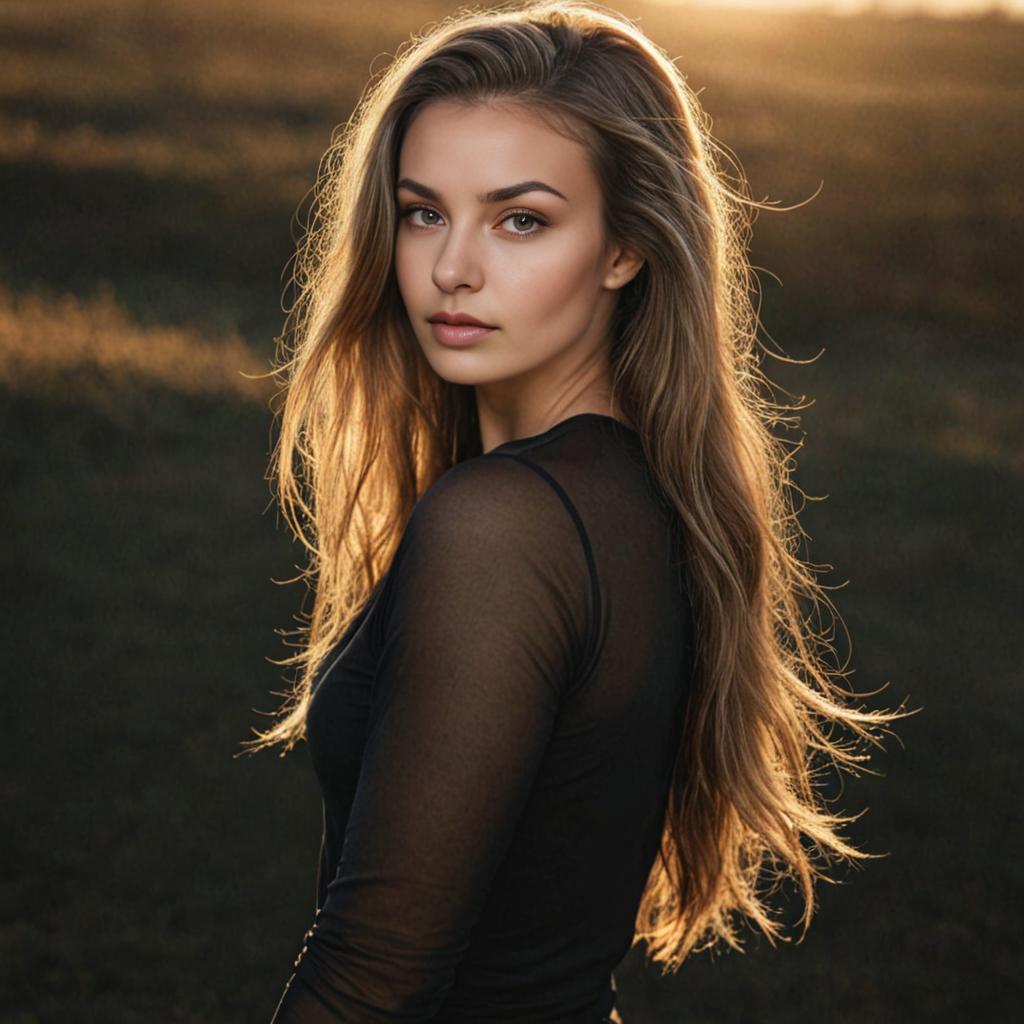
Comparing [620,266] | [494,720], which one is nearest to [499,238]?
[620,266]

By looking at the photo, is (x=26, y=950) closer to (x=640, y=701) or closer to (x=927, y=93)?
(x=640, y=701)

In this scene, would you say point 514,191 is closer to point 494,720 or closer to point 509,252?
point 509,252

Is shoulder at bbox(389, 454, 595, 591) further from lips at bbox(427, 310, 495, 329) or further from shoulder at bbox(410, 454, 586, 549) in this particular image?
lips at bbox(427, 310, 495, 329)

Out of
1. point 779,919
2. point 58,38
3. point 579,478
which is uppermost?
point 579,478

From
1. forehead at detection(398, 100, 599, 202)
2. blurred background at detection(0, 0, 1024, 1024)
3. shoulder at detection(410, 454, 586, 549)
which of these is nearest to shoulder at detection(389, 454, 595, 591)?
shoulder at detection(410, 454, 586, 549)

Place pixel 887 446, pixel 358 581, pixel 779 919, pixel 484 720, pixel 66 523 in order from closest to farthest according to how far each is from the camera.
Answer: pixel 484 720 → pixel 358 581 → pixel 779 919 → pixel 66 523 → pixel 887 446

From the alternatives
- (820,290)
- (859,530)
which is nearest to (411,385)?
(859,530)

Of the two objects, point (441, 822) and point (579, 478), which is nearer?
point (441, 822)

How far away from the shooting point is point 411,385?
96.0 inches

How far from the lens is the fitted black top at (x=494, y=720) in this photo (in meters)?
1.46

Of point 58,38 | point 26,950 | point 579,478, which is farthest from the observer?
point 58,38

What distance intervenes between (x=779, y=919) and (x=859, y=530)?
149 inches

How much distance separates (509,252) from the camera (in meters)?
1.82

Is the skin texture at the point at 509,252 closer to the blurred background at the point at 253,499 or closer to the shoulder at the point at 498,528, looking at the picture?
the shoulder at the point at 498,528
